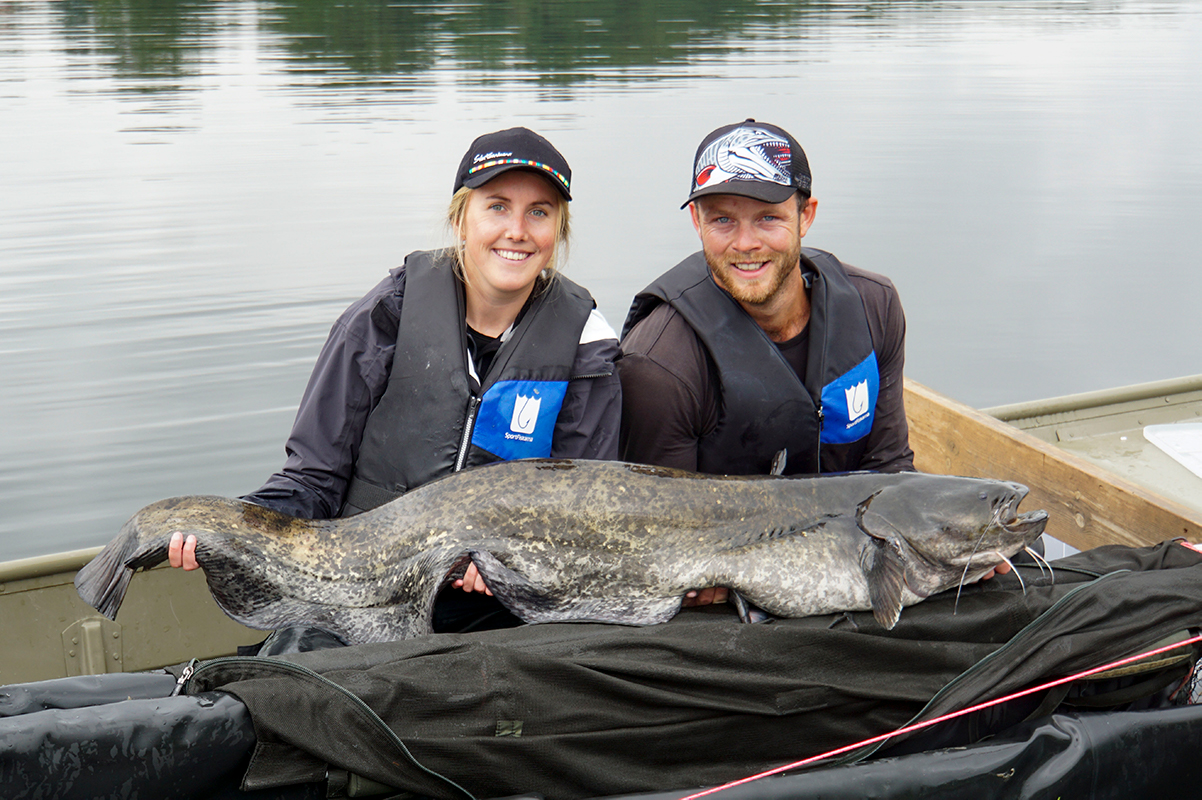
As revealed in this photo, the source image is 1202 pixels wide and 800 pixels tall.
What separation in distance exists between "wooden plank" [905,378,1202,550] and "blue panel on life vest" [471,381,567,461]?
186cm

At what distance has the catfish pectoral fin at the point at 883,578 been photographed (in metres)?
2.53

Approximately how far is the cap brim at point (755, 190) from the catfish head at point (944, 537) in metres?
1.03

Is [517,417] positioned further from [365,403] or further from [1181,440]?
[1181,440]

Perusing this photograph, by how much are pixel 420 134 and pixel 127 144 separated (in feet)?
14.5

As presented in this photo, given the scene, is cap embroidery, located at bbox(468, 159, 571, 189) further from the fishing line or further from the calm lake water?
the fishing line

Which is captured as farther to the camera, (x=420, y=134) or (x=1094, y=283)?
(x=420, y=134)

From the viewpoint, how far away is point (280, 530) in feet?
8.60

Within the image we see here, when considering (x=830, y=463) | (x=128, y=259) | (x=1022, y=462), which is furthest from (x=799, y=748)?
(x=128, y=259)

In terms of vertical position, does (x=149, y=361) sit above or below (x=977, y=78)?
below

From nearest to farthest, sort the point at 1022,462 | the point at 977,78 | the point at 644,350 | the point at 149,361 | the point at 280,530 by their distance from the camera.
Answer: the point at 280,530 → the point at 644,350 → the point at 1022,462 → the point at 149,361 → the point at 977,78

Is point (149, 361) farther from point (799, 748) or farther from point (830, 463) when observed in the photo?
point (799, 748)

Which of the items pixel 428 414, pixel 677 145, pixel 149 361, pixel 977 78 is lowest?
pixel 149 361

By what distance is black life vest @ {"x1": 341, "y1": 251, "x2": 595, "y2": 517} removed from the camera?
3.02 metres

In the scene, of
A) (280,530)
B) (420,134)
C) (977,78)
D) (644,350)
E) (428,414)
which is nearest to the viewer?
(280,530)
